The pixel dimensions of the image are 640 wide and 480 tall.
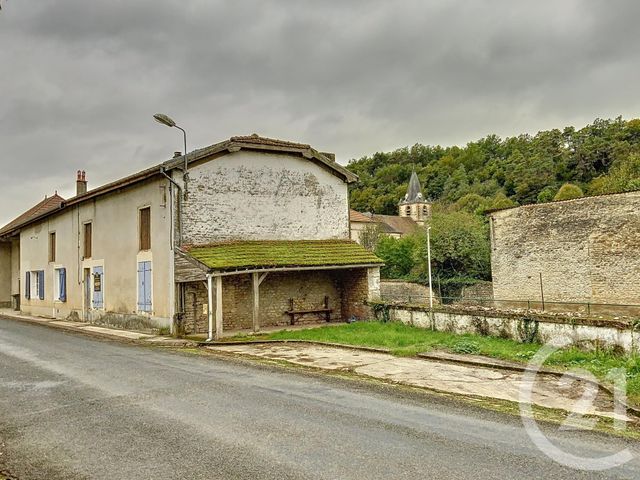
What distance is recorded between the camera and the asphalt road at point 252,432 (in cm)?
496

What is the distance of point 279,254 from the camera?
1672 centimetres

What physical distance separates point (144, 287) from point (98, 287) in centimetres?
444

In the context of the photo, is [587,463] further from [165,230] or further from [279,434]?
Result: [165,230]

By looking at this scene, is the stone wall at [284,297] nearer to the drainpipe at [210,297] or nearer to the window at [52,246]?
the drainpipe at [210,297]

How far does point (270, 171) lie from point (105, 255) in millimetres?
7533

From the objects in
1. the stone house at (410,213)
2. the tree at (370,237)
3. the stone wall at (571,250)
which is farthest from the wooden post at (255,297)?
the stone house at (410,213)

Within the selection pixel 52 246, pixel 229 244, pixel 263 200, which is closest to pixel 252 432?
pixel 229 244

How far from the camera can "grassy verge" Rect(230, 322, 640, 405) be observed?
985cm

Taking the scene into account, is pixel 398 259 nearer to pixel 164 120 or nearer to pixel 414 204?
pixel 164 120

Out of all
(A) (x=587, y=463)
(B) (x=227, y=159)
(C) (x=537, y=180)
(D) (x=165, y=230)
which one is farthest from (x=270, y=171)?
(C) (x=537, y=180)

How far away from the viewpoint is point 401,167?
108 meters

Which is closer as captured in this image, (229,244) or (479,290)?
(229,244)

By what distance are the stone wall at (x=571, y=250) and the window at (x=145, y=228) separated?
19.9 metres

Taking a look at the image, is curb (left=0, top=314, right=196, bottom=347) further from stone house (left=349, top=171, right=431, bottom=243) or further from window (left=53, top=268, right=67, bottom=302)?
stone house (left=349, top=171, right=431, bottom=243)
